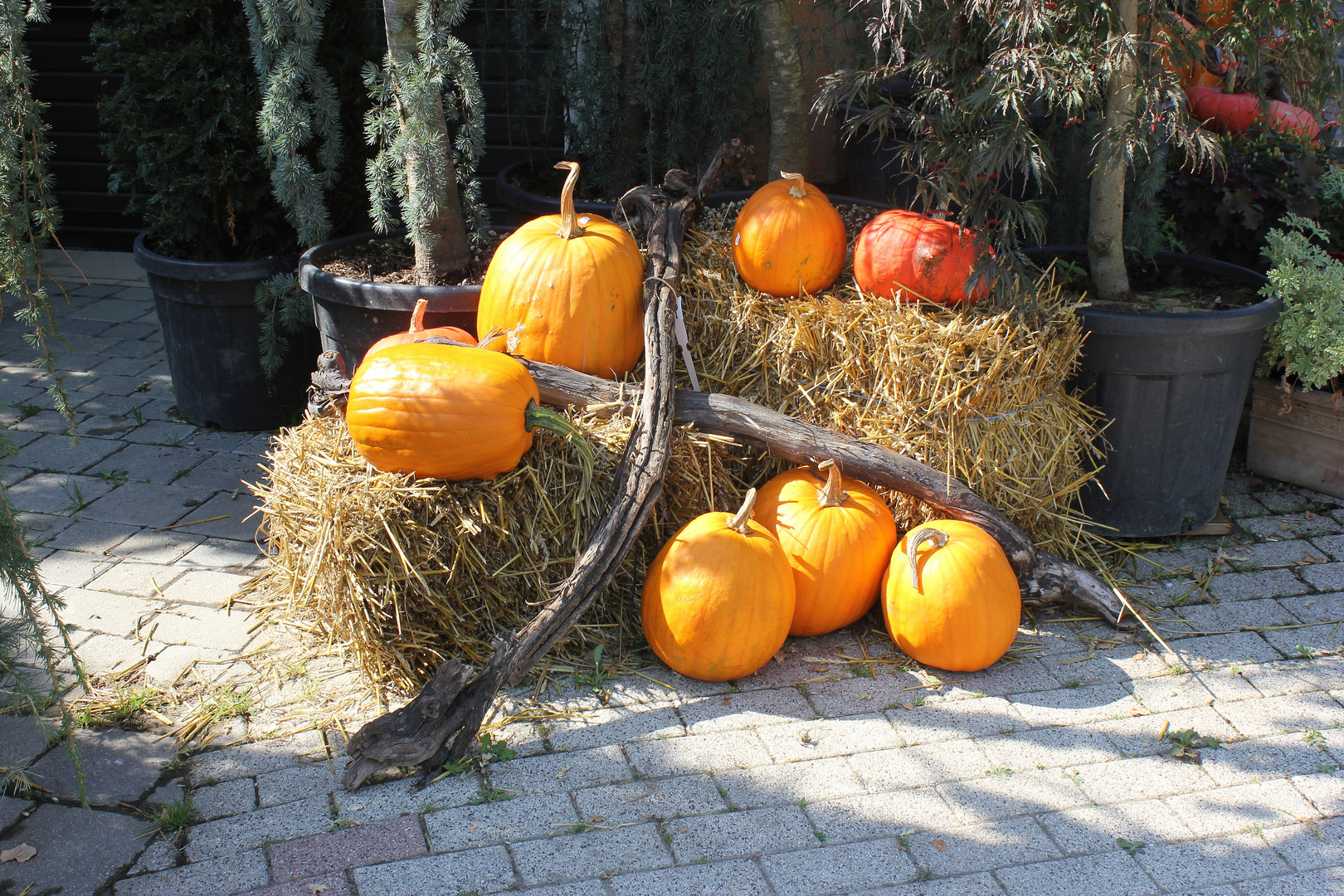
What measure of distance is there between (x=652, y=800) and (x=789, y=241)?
5.98ft

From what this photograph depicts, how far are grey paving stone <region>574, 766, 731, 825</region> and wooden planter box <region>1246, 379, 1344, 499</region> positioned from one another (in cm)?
282

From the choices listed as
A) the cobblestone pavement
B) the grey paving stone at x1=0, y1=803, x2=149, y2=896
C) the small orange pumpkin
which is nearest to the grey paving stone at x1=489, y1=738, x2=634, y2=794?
the cobblestone pavement

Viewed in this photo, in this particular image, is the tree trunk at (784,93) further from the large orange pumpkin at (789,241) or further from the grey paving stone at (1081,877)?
the grey paving stone at (1081,877)

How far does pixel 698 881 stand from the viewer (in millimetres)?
2232

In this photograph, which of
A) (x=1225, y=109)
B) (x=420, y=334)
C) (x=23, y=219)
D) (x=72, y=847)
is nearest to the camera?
(x=72, y=847)

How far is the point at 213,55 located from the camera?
4.27m

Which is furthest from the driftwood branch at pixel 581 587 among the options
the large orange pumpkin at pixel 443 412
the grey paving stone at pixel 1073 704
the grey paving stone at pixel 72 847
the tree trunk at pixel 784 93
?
the grey paving stone at pixel 1073 704

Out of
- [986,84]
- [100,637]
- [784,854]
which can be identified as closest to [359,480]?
[100,637]

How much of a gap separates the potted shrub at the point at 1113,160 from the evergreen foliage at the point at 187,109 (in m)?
2.53

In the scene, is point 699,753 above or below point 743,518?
below

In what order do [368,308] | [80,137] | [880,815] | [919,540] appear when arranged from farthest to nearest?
[80,137], [368,308], [919,540], [880,815]

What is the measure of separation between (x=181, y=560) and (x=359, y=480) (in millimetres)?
1125

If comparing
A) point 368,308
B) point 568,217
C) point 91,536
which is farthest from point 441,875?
point 91,536

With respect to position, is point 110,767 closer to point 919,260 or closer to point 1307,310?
point 919,260
